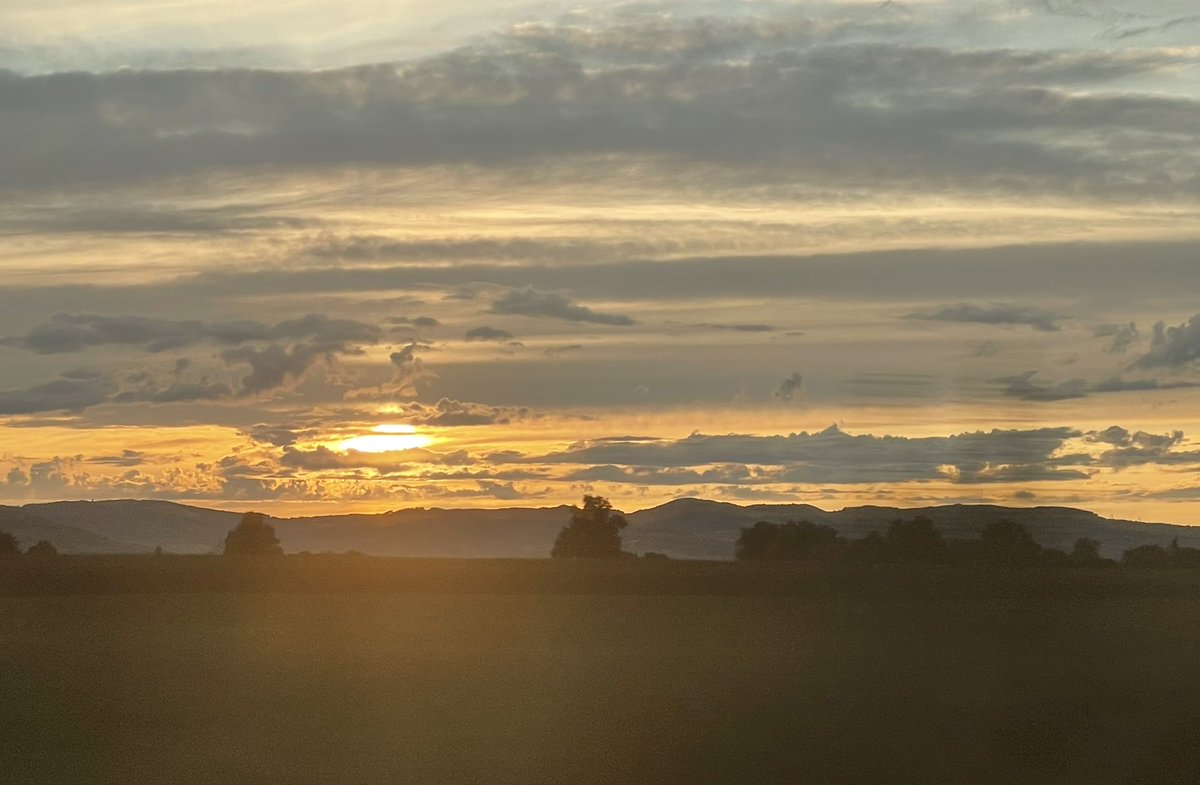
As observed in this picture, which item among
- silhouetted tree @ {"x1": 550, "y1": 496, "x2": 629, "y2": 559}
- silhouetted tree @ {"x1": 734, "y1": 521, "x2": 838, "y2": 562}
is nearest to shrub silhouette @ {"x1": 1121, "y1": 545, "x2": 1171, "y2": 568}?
silhouetted tree @ {"x1": 734, "y1": 521, "x2": 838, "y2": 562}

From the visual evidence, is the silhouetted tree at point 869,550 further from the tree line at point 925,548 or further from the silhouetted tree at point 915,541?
the silhouetted tree at point 915,541

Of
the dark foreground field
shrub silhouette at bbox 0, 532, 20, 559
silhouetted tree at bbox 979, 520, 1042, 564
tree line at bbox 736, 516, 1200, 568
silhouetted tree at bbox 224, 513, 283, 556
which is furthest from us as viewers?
silhouetted tree at bbox 224, 513, 283, 556

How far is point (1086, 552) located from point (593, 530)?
153 feet

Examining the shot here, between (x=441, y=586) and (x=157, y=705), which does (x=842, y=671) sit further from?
(x=441, y=586)

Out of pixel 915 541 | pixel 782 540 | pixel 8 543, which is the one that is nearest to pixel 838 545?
pixel 782 540

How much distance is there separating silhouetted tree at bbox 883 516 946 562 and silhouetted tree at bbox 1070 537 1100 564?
21.0 feet

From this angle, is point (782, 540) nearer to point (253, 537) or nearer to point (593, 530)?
point (593, 530)

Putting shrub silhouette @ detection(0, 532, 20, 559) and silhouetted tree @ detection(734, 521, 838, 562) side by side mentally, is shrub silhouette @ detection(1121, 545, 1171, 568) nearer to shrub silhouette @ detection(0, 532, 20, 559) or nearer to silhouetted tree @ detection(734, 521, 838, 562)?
silhouetted tree @ detection(734, 521, 838, 562)

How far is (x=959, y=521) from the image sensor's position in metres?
40.5

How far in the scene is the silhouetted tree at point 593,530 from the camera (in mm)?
109938

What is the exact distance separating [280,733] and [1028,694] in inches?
593

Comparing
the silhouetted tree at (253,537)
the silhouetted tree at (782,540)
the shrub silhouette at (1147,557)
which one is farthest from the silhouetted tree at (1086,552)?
the silhouetted tree at (253,537)

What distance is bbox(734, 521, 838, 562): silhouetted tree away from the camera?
90750 mm

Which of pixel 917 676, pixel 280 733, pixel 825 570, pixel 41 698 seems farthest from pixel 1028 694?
pixel 825 570
